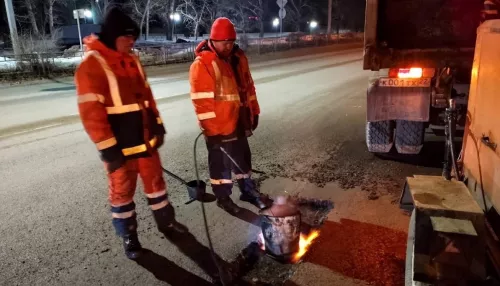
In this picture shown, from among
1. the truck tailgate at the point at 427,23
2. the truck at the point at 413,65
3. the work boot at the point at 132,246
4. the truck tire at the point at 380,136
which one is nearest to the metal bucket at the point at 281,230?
the work boot at the point at 132,246

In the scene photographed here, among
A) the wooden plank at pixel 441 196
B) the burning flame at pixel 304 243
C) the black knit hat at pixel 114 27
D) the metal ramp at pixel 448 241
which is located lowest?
the burning flame at pixel 304 243

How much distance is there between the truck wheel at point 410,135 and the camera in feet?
19.1

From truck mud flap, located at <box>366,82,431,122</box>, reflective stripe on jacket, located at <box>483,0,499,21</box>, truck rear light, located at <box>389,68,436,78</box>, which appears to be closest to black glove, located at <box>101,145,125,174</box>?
reflective stripe on jacket, located at <box>483,0,499,21</box>

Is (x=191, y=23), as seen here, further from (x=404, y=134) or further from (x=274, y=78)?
(x=404, y=134)

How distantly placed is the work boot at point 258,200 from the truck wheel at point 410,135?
2404mm

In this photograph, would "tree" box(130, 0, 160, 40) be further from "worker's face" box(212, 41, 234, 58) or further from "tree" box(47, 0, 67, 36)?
"worker's face" box(212, 41, 234, 58)

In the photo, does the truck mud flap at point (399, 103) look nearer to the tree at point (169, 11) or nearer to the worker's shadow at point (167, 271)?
the worker's shadow at point (167, 271)

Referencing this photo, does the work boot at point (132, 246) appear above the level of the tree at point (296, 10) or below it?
below

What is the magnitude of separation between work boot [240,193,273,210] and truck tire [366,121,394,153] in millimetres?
2213

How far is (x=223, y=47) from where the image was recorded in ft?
13.2

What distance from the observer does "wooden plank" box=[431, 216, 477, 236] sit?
2102 mm

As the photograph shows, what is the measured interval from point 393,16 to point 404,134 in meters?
1.67

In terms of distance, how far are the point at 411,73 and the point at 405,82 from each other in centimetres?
16

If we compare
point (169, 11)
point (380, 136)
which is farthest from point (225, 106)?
point (169, 11)
